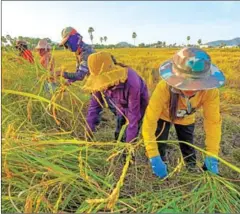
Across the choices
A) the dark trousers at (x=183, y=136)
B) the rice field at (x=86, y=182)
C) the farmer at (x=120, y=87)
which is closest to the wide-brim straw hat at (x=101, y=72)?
the farmer at (x=120, y=87)

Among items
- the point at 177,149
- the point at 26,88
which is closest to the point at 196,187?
the point at 177,149

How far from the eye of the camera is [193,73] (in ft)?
5.33

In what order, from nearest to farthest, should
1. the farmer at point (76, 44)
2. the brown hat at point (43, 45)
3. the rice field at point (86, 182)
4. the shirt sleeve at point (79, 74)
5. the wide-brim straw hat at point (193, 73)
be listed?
the rice field at point (86, 182)
the wide-brim straw hat at point (193, 73)
the shirt sleeve at point (79, 74)
the farmer at point (76, 44)
the brown hat at point (43, 45)

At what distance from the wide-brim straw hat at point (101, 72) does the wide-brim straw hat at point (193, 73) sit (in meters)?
0.38

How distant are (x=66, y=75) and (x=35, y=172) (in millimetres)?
1288

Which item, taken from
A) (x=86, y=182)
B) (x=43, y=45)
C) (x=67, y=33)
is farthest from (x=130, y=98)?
(x=43, y=45)

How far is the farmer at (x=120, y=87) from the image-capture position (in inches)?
77.7

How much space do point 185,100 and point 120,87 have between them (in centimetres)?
42

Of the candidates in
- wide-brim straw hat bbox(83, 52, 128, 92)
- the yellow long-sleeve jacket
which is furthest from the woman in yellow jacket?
wide-brim straw hat bbox(83, 52, 128, 92)

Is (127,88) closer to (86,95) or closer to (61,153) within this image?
(61,153)

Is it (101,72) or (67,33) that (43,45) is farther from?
(101,72)

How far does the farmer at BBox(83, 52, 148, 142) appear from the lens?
1.97 m

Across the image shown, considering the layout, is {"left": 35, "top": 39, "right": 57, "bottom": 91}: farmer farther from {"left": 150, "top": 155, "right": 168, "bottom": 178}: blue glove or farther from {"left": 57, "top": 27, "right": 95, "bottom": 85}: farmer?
{"left": 150, "top": 155, "right": 168, "bottom": 178}: blue glove

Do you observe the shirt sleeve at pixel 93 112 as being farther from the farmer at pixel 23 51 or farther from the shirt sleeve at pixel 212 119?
the shirt sleeve at pixel 212 119
